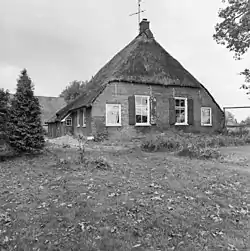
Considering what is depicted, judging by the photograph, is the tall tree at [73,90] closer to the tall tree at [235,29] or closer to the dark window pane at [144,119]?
the dark window pane at [144,119]

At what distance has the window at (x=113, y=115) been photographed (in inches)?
643

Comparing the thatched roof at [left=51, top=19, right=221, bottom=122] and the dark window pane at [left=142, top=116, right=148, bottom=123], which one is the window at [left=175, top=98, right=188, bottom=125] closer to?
the thatched roof at [left=51, top=19, right=221, bottom=122]

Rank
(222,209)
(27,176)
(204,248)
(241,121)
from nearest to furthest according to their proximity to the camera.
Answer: (204,248), (222,209), (27,176), (241,121)

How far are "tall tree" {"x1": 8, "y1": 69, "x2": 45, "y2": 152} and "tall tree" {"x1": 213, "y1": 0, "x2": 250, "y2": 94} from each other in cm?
1231

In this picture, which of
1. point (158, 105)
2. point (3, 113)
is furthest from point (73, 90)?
point (3, 113)

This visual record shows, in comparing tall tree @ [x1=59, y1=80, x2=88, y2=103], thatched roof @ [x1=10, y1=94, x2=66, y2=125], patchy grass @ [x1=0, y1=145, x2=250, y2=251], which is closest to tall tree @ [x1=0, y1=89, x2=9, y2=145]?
patchy grass @ [x1=0, y1=145, x2=250, y2=251]

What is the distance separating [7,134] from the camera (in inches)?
342

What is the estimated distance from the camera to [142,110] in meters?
17.3

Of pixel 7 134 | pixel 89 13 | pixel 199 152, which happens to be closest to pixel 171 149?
pixel 199 152

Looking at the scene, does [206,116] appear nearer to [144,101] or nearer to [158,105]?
[158,105]

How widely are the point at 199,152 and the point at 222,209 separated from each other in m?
5.16

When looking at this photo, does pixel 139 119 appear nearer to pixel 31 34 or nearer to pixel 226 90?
pixel 31 34

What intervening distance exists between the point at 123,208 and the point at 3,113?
6222 millimetres

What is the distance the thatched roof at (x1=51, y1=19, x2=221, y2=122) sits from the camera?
659 inches
